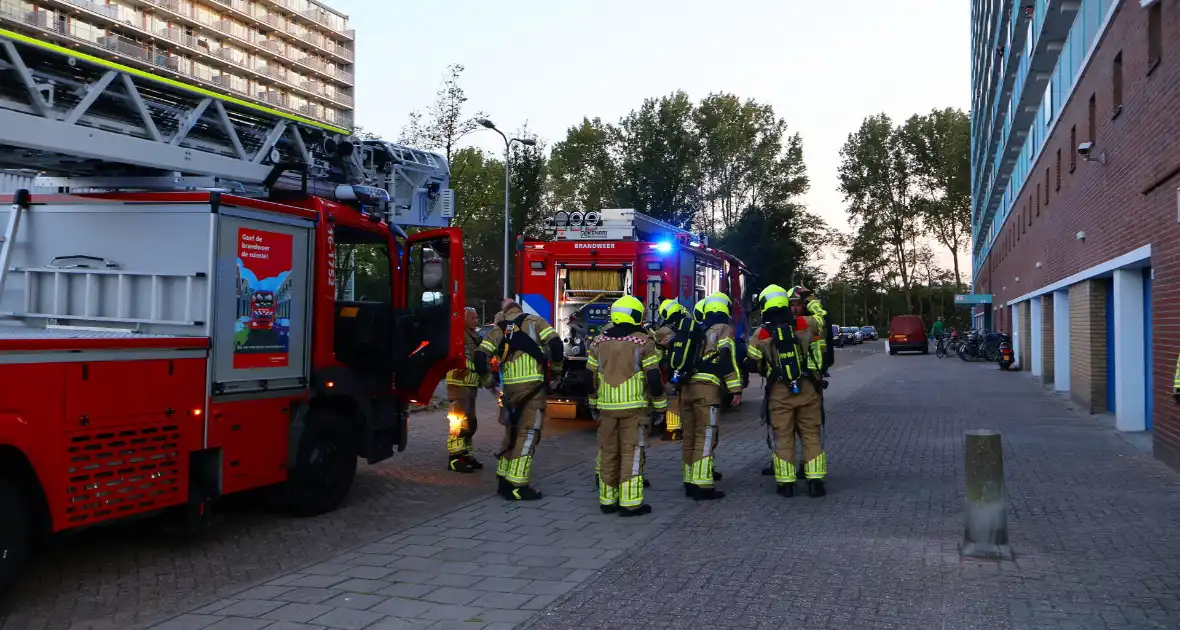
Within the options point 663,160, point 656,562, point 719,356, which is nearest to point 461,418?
point 719,356

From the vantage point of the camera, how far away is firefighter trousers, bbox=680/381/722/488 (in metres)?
8.47

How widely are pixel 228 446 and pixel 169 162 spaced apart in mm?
1920

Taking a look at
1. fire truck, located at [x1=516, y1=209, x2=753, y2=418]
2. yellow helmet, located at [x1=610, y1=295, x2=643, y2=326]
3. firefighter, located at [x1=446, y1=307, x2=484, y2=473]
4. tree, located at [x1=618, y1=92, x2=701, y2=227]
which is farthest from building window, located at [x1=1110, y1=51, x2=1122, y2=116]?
tree, located at [x1=618, y1=92, x2=701, y2=227]

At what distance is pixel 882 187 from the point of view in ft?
234

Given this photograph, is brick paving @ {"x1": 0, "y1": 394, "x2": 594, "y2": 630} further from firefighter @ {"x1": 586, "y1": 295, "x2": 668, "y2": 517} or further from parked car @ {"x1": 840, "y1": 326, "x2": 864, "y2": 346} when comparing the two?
parked car @ {"x1": 840, "y1": 326, "x2": 864, "y2": 346}

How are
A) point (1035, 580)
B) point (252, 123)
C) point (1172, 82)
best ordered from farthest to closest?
1. point (1172, 82)
2. point (252, 123)
3. point (1035, 580)

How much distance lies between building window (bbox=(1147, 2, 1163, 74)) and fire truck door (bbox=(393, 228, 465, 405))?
8.03 metres

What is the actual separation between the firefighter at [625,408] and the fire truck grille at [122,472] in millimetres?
3174

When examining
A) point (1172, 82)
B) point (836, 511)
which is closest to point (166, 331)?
point (836, 511)

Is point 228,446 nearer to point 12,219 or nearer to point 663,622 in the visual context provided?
point 12,219

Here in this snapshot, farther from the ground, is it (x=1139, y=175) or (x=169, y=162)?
(x=1139, y=175)

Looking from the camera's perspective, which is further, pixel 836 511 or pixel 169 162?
pixel 836 511

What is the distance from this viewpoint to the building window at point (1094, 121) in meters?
14.9

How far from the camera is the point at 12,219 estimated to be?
6.82m
